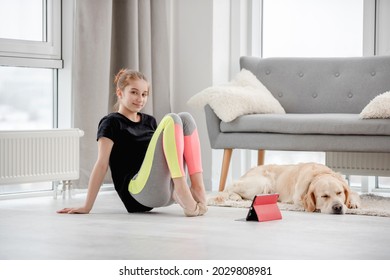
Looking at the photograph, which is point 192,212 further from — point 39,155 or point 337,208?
point 39,155

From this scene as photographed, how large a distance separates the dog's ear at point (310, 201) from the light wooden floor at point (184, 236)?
0.10 metres

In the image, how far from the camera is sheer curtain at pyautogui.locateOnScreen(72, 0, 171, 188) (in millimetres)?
4629

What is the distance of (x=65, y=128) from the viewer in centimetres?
444

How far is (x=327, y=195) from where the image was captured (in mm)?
3705

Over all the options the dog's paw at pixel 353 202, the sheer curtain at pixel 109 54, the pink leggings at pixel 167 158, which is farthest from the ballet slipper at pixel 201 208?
the sheer curtain at pixel 109 54

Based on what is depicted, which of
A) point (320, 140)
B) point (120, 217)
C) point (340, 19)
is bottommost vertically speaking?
point (120, 217)

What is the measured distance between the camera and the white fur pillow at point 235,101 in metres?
4.55

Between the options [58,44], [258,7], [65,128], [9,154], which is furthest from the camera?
[258,7]

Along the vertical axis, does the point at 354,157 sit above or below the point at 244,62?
below

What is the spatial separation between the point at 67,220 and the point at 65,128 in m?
1.21

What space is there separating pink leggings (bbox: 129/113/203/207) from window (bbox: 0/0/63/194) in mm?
1379

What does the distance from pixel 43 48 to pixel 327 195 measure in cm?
197

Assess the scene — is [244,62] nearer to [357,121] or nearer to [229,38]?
[229,38]
